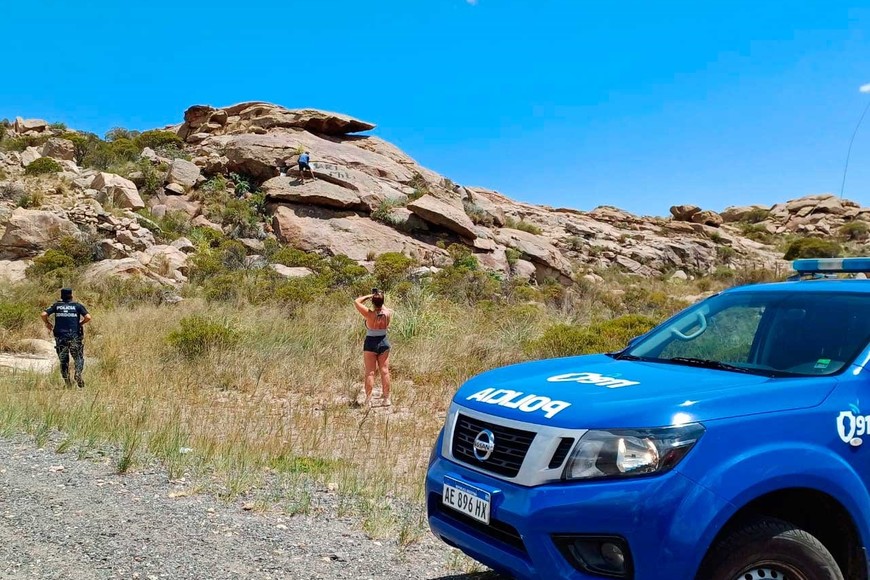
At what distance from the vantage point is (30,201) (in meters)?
26.8

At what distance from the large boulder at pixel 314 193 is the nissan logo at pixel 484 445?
27151mm

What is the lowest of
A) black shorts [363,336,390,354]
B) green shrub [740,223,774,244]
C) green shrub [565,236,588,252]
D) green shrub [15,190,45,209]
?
black shorts [363,336,390,354]

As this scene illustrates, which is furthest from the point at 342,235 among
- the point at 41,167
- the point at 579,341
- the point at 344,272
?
the point at 579,341

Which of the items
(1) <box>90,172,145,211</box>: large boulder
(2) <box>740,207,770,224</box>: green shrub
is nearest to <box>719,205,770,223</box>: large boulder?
(2) <box>740,207,770,224</box>: green shrub

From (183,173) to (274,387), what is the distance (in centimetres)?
2323

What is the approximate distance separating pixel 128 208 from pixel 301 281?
414 inches

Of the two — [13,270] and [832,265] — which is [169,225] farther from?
[832,265]

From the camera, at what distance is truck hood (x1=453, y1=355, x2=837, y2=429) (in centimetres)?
308

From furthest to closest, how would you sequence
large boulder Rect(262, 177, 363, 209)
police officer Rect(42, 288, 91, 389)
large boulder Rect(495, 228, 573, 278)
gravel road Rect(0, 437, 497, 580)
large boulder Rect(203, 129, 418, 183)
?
large boulder Rect(203, 129, 418, 183) → large boulder Rect(495, 228, 573, 278) → large boulder Rect(262, 177, 363, 209) → police officer Rect(42, 288, 91, 389) → gravel road Rect(0, 437, 497, 580)

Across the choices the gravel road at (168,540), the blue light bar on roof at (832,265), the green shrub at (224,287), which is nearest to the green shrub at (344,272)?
the green shrub at (224,287)

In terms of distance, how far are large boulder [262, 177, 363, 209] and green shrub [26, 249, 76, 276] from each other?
393 inches

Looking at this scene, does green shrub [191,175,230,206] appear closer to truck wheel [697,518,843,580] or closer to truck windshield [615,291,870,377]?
truck windshield [615,291,870,377]

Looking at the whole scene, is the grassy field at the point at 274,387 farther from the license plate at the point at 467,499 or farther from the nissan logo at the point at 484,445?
the nissan logo at the point at 484,445

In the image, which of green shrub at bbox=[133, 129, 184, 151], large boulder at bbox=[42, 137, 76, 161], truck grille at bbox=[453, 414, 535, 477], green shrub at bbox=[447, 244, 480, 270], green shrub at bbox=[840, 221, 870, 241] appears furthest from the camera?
green shrub at bbox=[840, 221, 870, 241]
